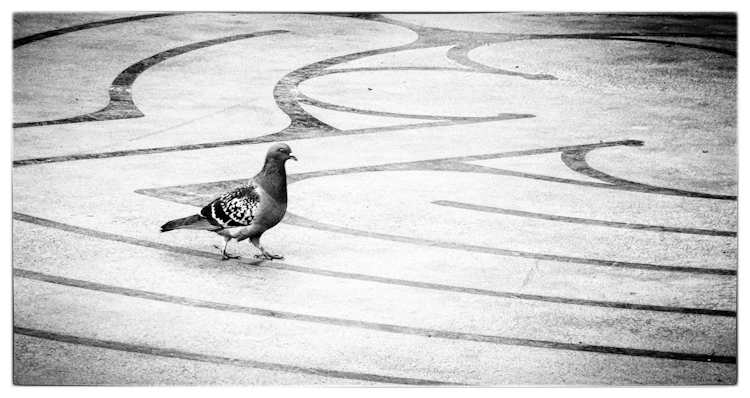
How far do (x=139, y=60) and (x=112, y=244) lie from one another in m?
5.94

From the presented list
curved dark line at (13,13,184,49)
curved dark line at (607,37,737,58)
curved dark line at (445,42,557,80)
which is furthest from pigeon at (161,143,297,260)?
curved dark line at (607,37,737,58)

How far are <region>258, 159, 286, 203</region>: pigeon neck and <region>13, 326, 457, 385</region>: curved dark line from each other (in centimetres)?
157

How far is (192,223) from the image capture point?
25.8 ft

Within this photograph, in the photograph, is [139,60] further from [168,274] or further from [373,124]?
[168,274]

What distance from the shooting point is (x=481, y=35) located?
15336mm

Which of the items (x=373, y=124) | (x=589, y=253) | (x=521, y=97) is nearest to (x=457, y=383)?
(x=589, y=253)

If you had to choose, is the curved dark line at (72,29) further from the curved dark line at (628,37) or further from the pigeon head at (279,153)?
the pigeon head at (279,153)

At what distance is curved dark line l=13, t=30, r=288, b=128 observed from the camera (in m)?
11.2

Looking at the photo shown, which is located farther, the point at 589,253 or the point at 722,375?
the point at 589,253

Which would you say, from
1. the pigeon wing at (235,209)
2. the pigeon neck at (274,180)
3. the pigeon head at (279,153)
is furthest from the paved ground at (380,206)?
the pigeon head at (279,153)

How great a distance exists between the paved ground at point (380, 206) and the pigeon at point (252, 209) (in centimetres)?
26

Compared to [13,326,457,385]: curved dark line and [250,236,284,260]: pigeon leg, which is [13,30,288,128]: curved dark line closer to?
[250,236,284,260]: pigeon leg

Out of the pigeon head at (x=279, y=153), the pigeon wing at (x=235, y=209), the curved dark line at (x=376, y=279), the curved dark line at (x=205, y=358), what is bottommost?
the curved dark line at (x=205, y=358)

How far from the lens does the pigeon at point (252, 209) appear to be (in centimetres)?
772
